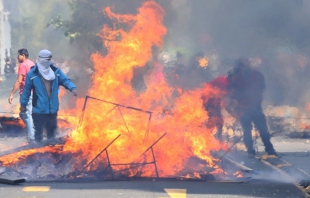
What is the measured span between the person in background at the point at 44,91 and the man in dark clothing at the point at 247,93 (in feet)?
8.60

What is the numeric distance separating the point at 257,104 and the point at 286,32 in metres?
1.29

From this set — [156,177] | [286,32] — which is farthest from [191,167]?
[286,32]

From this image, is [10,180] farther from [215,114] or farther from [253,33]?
[253,33]

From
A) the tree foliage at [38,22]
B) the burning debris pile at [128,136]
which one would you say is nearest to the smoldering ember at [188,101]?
the burning debris pile at [128,136]

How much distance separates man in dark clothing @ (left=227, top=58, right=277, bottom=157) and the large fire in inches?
25.4

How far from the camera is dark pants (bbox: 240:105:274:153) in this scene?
35.9 ft

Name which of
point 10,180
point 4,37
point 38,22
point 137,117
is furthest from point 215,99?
point 4,37

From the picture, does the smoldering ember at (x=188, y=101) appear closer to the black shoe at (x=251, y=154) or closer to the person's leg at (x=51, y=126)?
the black shoe at (x=251, y=154)

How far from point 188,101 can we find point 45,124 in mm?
2222

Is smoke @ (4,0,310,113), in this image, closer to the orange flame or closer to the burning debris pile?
the orange flame

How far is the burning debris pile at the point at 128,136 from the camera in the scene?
8.85 meters

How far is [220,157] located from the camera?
938cm

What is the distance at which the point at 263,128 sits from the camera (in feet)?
36.9

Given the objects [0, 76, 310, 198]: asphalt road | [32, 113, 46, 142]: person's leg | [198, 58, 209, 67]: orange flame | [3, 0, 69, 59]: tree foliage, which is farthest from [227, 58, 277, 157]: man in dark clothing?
[3, 0, 69, 59]: tree foliage
